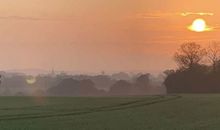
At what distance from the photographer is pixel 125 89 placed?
17588 centimetres

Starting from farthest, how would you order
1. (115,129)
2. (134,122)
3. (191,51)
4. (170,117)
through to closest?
1. (191,51)
2. (170,117)
3. (134,122)
4. (115,129)

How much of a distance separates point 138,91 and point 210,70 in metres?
50.0

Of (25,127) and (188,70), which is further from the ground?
(188,70)

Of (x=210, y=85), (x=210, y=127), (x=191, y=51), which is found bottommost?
(x=210, y=127)

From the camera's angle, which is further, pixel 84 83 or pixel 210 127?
pixel 84 83

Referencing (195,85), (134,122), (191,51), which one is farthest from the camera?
(191,51)

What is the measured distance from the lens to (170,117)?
47.5 m

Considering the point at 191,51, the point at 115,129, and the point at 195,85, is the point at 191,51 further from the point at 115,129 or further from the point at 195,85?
the point at 115,129

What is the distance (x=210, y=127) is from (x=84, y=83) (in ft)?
465

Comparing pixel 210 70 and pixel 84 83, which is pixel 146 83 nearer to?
pixel 84 83

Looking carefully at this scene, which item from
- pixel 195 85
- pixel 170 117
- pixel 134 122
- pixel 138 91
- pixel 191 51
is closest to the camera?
pixel 134 122

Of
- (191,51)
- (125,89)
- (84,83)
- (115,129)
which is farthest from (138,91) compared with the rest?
(115,129)

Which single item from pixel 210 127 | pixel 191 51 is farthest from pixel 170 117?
pixel 191 51

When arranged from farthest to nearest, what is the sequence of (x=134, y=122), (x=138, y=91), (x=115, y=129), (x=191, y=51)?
(x=138, y=91) → (x=191, y=51) → (x=134, y=122) → (x=115, y=129)
